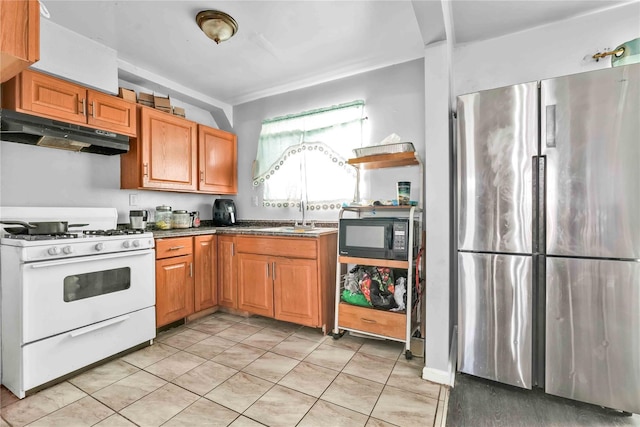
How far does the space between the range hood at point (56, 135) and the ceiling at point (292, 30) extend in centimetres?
74

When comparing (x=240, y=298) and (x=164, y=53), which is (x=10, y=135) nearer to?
(x=164, y=53)

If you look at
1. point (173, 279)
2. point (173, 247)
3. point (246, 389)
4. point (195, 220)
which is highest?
point (195, 220)

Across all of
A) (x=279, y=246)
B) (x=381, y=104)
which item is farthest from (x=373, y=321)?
(x=381, y=104)

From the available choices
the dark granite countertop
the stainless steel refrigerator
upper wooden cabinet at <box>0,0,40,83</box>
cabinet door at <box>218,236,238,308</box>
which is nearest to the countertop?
the dark granite countertop

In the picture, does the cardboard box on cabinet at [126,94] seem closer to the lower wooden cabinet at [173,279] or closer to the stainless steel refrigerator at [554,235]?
the lower wooden cabinet at [173,279]

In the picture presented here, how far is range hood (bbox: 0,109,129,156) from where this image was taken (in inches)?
76.7

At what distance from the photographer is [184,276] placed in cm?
272

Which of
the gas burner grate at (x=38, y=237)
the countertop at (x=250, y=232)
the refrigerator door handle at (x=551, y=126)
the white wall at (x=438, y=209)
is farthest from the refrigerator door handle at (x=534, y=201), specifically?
the gas burner grate at (x=38, y=237)

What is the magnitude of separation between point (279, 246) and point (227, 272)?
2.37ft

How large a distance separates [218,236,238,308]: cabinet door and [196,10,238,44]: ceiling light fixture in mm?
1737

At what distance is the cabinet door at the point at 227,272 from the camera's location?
9.64 ft

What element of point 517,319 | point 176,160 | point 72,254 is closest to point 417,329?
point 517,319

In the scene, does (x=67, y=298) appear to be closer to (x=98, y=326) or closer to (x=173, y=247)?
(x=98, y=326)

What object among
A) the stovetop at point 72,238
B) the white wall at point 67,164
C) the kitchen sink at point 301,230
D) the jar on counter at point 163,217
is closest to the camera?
the stovetop at point 72,238
